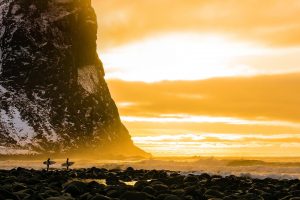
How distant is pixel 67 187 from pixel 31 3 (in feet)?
308

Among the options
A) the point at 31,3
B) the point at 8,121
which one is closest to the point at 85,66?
the point at 31,3

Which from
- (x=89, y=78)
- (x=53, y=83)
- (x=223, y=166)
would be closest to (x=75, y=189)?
(x=223, y=166)

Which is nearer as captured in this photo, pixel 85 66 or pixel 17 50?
pixel 17 50

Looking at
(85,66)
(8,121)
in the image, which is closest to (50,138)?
(8,121)

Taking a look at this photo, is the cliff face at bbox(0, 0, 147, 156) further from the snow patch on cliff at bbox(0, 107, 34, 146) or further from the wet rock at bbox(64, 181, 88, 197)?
the wet rock at bbox(64, 181, 88, 197)

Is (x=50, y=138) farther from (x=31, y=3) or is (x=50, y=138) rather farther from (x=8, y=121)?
(x=31, y=3)

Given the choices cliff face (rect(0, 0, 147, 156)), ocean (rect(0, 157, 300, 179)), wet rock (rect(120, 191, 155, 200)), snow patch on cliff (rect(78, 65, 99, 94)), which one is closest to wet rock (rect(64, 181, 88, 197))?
wet rock (rect(120, 191, 155, 200))

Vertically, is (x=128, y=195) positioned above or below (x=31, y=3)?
below

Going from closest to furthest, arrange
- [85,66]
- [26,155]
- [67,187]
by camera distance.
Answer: [67,187] < [26,155] < [85,66]

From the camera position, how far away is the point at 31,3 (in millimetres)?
108438

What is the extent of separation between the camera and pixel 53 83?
106 meters

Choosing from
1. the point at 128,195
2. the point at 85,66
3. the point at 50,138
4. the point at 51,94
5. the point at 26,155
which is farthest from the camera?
the point at 85,66

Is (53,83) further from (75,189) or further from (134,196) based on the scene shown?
(134,196)

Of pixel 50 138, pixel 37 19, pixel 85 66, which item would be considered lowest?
pixel 50 138
